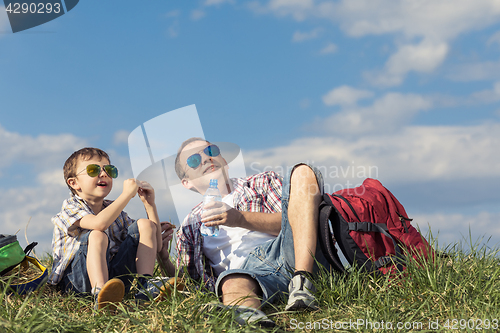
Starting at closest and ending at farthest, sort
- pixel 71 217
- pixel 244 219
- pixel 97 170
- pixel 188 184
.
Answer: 1. pixel 244 219
2. pixel 71 217
3. pixel 97 170
4. pixel 188 184

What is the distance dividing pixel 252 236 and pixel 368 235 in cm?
122

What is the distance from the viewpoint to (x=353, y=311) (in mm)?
3121

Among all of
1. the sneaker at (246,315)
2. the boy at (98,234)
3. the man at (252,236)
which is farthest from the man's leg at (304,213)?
the boy at (98,234)

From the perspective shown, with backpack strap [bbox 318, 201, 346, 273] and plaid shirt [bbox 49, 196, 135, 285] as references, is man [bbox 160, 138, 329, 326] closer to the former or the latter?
backpack strap [bbox 318, 201, 346, 273]

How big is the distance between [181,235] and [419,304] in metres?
2.51

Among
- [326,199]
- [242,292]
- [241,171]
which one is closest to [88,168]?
[241,171]

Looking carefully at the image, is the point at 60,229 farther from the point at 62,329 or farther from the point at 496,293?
the point at 496,293

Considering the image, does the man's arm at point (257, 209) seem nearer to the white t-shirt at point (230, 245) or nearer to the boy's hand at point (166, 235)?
the white t-shirt at point (230, 245)

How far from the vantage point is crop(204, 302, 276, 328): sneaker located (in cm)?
288

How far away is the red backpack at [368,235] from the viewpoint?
3576 mm

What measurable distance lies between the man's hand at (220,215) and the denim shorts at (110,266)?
89cm

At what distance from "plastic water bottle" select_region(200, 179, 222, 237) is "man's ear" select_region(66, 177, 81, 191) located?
4.55 ft

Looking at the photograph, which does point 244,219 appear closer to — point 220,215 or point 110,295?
point 220,215

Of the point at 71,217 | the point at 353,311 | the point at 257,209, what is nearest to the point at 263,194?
the point at 257,209
